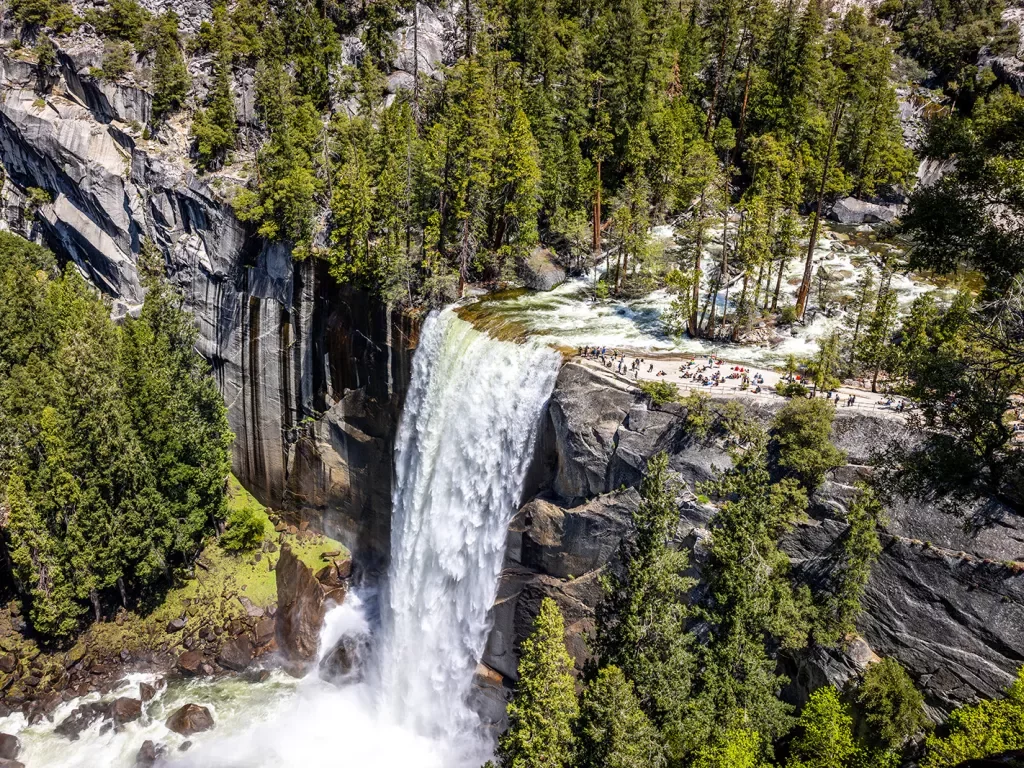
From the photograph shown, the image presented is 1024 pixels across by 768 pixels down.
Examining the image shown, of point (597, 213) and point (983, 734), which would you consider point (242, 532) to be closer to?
point (597, 213)

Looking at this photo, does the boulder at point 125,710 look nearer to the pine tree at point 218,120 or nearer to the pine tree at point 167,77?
the pine tree at point 218,120

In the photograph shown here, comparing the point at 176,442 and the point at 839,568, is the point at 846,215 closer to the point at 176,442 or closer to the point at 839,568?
the point at 839,568

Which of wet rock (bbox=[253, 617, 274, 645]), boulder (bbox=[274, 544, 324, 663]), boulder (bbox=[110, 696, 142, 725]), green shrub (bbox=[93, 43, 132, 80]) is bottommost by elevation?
boulder (bbox=[110, 696, 142, 725])

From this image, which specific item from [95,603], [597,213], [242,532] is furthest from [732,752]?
→ [95,603]

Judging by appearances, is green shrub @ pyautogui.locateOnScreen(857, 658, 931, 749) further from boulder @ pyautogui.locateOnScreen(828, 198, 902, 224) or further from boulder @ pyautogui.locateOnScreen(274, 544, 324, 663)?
boulder @ pyautogui.locateOnScreen(828, 198, 902, 224)

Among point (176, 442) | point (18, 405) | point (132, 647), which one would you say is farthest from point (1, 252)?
point (132, 647)

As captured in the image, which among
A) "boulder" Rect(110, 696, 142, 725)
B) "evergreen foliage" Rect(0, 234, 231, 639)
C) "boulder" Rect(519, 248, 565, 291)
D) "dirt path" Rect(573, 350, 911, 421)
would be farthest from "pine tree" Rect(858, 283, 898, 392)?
"boulder" Rect(110, 696, 142, 725)
